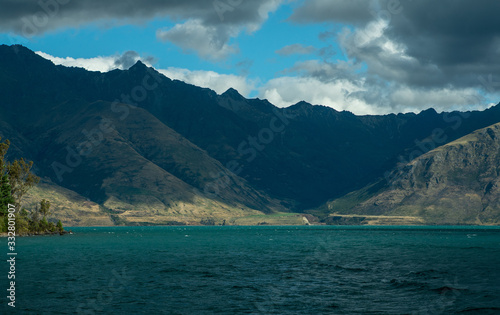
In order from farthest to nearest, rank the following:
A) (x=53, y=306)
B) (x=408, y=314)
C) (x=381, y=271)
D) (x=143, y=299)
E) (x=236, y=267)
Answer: (x=236, y=267) < (x=381, y=271) < (x=143, y=299) < (x=53, y=306) < (x=408, y=314)

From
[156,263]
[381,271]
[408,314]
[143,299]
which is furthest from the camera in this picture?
[156,263]

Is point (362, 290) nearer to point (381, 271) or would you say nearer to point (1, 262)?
point (381, 271)

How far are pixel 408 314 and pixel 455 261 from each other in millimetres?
65103

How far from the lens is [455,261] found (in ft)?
366

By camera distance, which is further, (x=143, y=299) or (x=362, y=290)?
(x=362, y=290)

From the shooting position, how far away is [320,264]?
349 feet

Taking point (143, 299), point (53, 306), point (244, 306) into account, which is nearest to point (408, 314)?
point (244, 306)

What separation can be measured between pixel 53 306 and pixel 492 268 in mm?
75173

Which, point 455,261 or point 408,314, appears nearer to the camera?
point 408,314

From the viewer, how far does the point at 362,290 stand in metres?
68.8

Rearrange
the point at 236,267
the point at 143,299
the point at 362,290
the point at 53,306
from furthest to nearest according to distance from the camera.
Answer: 1. the point at 236,267
2. the point at 362,290
3. the point at 143,299
4. the point at 53,306

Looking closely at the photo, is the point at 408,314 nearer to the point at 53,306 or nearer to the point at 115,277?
the point at 53,306

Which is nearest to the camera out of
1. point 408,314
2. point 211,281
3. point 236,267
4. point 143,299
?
point 408,314

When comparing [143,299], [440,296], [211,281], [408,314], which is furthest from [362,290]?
[143,299]
